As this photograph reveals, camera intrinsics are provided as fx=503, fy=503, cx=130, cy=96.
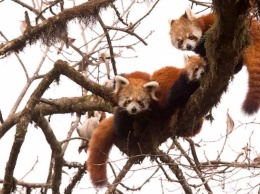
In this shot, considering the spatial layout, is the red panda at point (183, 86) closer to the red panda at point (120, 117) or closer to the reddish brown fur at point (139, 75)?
the red panda at point (120, 117)

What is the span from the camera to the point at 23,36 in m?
5.11

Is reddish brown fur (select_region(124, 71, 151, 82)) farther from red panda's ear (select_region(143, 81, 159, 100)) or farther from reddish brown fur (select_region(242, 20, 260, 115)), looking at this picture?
reddish brown fur (select_region(242, 20, 260, 115))

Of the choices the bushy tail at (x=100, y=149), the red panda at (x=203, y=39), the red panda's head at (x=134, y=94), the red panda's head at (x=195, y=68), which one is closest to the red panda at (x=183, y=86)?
the red panda's head at (x=195, y=68)

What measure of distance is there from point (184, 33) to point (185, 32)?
0.02 m

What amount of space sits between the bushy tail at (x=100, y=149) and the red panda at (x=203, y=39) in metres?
1.22

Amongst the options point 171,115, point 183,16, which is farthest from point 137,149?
point 183,16

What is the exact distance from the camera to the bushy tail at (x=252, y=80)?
405 cm

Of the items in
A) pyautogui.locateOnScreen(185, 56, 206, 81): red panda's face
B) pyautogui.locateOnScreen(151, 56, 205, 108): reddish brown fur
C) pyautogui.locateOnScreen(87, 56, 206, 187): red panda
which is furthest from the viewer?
pyautogui.locateOnScreen(151, 56, 205, 108): reddish brown fur

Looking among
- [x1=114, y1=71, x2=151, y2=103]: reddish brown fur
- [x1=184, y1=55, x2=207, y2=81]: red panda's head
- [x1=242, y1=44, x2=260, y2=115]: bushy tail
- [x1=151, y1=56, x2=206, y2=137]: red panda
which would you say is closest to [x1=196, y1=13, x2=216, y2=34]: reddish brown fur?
[x1=151, y1=56, x2=206, y2=137]: red panda

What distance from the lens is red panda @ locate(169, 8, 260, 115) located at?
4074 mm

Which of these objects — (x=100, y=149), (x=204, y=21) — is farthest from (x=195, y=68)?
(x=100, y=149)

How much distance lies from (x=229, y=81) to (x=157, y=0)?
237cm

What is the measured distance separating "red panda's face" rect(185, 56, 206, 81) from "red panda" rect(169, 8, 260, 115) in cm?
29

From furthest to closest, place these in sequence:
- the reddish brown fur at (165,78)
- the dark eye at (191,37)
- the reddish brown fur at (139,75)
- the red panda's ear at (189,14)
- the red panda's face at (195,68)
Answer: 1. the red panda's ear at (189,14)
2. the reddish brown fur at (139,75)
3. the dark eye at (191,37)
4. the reddish brown fur at (165,78)
5. the red panda's face at (195,68)
